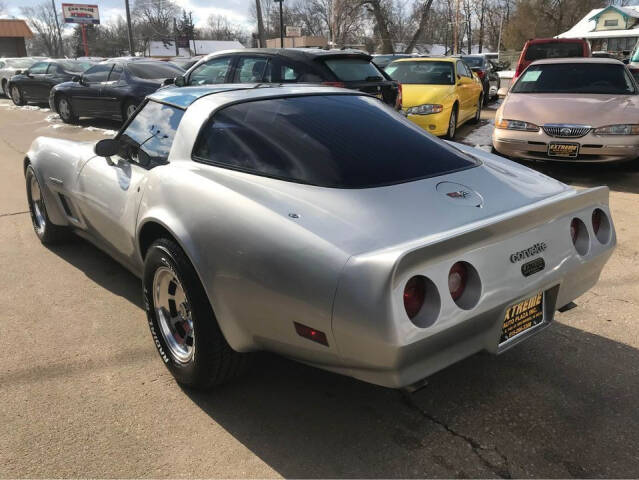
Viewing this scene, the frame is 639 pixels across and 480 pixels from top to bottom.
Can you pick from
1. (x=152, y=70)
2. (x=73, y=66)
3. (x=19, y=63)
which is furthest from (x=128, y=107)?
(x=19, y=63)

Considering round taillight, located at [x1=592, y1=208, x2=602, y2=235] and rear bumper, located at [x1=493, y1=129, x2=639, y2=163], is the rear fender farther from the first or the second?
rear bumper, located at [x1=493, y1=129, x2=639, y2=163]

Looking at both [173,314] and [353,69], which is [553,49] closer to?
[353,69]

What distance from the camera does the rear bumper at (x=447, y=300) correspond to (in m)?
1.78

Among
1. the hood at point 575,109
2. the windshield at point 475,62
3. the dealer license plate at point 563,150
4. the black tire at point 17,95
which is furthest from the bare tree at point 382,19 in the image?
the dealer license plate at point 563,150

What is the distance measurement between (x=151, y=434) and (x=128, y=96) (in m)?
9.87

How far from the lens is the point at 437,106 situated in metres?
8.84

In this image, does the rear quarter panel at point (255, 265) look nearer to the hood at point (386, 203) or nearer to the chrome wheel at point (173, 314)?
the hood at point (386, 203)

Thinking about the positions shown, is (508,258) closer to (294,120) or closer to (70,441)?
(294,120)

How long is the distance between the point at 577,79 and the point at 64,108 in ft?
34.8

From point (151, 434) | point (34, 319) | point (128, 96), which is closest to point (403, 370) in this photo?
point (151, 434)

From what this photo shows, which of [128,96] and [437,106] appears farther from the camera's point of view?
[128,96]

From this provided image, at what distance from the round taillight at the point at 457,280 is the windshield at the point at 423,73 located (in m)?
8.37

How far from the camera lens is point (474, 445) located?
2.24 meters

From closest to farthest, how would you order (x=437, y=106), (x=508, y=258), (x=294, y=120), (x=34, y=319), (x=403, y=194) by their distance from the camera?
(x=508, y=258) → (x=403, y=194) → (x=294, y=120) → (x=34, y=319) → (x=437, y=106)
